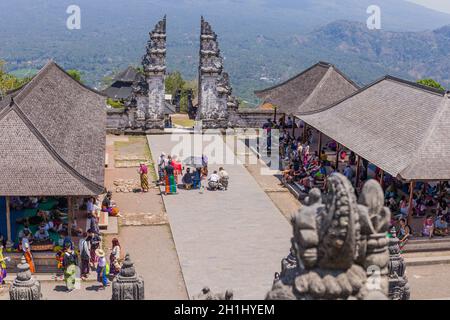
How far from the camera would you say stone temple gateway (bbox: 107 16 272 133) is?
35656 millimetres

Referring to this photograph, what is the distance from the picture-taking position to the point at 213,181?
26.0 metres

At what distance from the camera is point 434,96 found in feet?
75.4

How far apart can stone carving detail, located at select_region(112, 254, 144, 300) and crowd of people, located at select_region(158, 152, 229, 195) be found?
11497mm

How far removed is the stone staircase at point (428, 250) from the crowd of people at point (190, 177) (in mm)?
8511

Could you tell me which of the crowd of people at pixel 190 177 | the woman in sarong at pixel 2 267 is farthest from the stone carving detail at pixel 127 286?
the crowd of people at pixel 190 177

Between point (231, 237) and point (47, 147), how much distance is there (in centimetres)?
662

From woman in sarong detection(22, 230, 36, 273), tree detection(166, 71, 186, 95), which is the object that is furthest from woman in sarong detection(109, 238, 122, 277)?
tree detection(166, 71, 186, 95)

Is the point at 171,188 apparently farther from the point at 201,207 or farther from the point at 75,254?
the point at 75,254

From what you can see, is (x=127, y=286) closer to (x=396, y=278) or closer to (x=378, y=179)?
(x=396, y=278)

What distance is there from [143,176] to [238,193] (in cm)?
390

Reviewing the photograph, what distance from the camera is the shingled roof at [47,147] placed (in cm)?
1803

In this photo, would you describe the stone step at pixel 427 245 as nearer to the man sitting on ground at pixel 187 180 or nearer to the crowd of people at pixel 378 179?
the crowd of people at pixel 378 179

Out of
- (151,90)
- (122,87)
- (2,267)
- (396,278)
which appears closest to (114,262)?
(2,267)

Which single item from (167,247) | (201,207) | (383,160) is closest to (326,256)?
(167,247)
